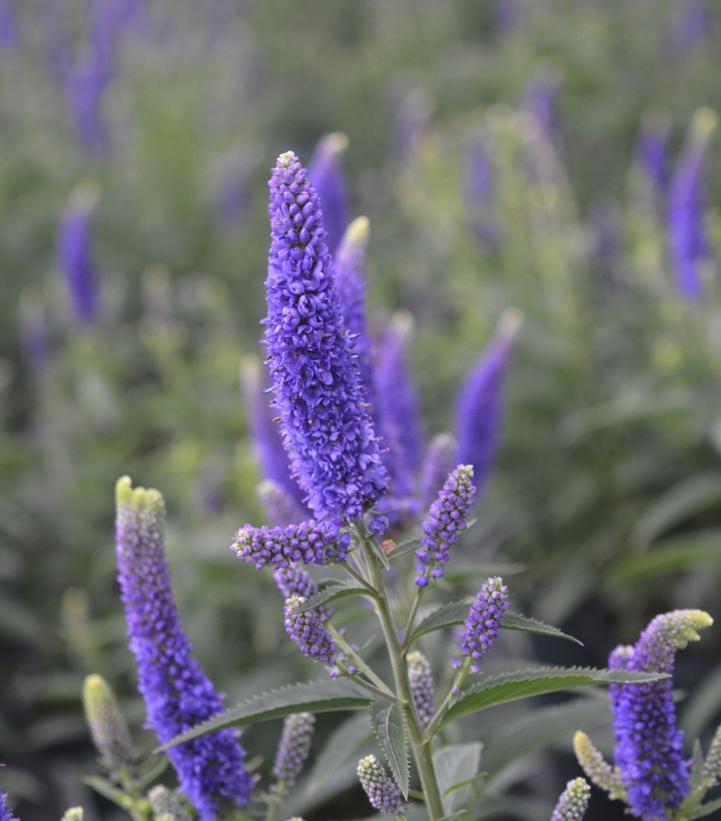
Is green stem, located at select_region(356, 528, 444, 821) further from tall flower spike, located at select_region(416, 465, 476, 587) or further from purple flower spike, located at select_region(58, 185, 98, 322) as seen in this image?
purple flower spike, located at select_region(58, 185, 98, 322)

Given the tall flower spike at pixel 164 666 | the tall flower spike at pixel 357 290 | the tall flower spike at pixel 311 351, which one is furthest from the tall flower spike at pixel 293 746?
the tall flower spike at pixel 357 290

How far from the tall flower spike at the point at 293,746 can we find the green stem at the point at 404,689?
264mm

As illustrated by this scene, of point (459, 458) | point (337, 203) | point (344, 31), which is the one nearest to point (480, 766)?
point (459, 458)

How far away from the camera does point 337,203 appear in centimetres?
392

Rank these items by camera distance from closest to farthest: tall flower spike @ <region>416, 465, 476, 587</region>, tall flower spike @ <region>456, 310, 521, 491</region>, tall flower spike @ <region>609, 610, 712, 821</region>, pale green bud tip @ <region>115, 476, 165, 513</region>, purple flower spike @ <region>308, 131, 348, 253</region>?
tall flower spike @ <region>416, 465, 476, 587</region> < tall flower spike @ <region>609, 610, 712, 821</region> < pale green bud tip @ <region>115, 476, 165, 513</region> < tall flower spike @ <region>456, 310, 521, 491</region> < purple flower spike @ <region>308, 131, 348, 253</region>

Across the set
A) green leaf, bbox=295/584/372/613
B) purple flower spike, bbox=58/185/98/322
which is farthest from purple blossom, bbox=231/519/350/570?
purple flower spike, bbox=58/185/98/322

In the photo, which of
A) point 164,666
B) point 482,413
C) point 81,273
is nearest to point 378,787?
point 164,666

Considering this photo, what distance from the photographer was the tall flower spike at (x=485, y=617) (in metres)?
1.68

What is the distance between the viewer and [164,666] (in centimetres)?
203

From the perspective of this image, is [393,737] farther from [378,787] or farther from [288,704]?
[288,704]

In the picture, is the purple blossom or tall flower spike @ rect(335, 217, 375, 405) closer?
the purple blossom

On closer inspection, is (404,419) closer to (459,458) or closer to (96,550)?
(459,458)

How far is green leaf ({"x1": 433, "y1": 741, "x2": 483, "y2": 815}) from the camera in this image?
7.07 feet

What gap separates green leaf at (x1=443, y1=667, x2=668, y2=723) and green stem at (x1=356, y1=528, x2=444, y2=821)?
6 cm
